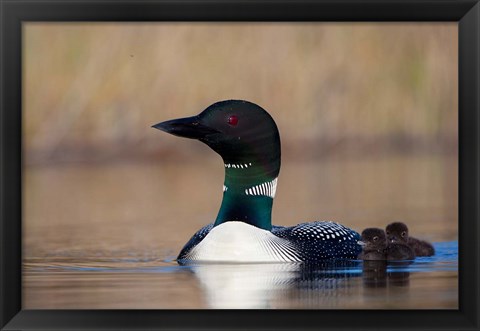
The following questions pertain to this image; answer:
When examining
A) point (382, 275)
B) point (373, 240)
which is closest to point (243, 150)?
point (373, 240)

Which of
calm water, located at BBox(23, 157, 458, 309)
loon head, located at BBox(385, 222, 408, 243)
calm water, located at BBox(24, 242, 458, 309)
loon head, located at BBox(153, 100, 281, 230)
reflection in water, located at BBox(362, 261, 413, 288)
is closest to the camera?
calm water, located at BBox(24, 242, 458, 309)

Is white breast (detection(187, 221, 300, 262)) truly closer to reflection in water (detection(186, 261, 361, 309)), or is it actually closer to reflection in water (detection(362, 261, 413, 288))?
reflection in water (detection(186, 261, 361, 309))

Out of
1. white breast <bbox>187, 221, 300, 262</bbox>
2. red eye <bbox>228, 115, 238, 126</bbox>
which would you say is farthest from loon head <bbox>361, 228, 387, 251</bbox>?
red eye <bbox>228, 115, 238, 126</bbox>

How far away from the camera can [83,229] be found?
8.98 metres

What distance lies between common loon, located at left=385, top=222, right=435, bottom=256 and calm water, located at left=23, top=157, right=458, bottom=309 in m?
0.07

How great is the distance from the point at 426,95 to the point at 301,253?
1.28m

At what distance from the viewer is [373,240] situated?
7652 mm

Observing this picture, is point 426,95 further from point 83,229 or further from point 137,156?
point 137,156

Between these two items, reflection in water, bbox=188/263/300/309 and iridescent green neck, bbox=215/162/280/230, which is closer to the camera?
reflection in water, bbox=188/263/300/309

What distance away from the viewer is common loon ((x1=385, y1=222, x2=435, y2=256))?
7.84m

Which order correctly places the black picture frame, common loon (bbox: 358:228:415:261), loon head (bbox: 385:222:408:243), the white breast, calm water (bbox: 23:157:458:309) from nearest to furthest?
1. the black picture frame
2. calm water (bbox: 23:157:458:309)
3. the white breast
4. common loon (bbox: 358:228:415:261)
5. loon head (bbox: 385:222:408:243)

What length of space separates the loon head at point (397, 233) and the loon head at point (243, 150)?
706mm

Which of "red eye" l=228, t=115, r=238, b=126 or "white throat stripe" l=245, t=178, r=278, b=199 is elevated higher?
"red eye" l=228, t=115, r=238, b=126

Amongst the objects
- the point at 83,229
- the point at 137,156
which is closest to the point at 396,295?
the point at 83,229
